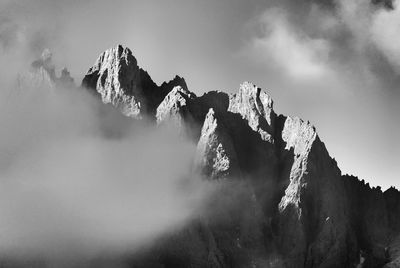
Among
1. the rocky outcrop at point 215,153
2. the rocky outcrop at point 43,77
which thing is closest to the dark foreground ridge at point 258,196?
the rocky outcrop at point 215,153

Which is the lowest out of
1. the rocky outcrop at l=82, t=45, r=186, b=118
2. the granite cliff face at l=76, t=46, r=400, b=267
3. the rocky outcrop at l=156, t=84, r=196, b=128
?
the granite cliff face at l=76, t=46, r=400, b=267

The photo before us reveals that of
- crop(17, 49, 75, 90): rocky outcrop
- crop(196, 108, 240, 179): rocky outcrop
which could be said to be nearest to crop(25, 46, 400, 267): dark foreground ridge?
crop(196, 108, 240, 179): rocky outcrop

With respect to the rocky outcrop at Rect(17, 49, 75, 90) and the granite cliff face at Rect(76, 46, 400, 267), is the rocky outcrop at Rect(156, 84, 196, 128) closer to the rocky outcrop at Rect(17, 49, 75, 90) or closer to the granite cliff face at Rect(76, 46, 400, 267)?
the granite cliff face at Rect(76, 46, 400, 267)

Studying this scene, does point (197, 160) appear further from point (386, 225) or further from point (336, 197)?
point (386, 225)

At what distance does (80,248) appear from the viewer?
540 feet

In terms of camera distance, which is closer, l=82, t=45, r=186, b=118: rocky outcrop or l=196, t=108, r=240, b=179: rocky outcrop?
l=196, t=108, r=240, b=179: rocky outcrop

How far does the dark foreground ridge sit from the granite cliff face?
23 cm

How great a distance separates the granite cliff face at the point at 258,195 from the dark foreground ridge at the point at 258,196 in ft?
0.77

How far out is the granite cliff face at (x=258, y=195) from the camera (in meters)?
170

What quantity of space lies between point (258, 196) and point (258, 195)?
1.41 feet

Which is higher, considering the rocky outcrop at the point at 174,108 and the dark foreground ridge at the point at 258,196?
the rocky outcrop at the point at 174,108

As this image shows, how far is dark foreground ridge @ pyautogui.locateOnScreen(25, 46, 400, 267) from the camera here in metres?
169

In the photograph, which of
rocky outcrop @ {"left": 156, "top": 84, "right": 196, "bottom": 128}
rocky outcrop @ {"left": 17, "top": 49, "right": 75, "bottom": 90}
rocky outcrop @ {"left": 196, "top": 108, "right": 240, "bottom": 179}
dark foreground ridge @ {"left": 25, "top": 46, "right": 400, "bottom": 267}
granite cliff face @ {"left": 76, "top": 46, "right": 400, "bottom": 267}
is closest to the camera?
dark foreground ridge @ {"left": 25, "top": 46, "right": 400, "bottom": 267}

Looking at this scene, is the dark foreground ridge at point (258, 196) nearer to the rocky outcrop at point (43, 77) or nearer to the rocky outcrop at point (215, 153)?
the rocky outcrop at point (215, 153)
